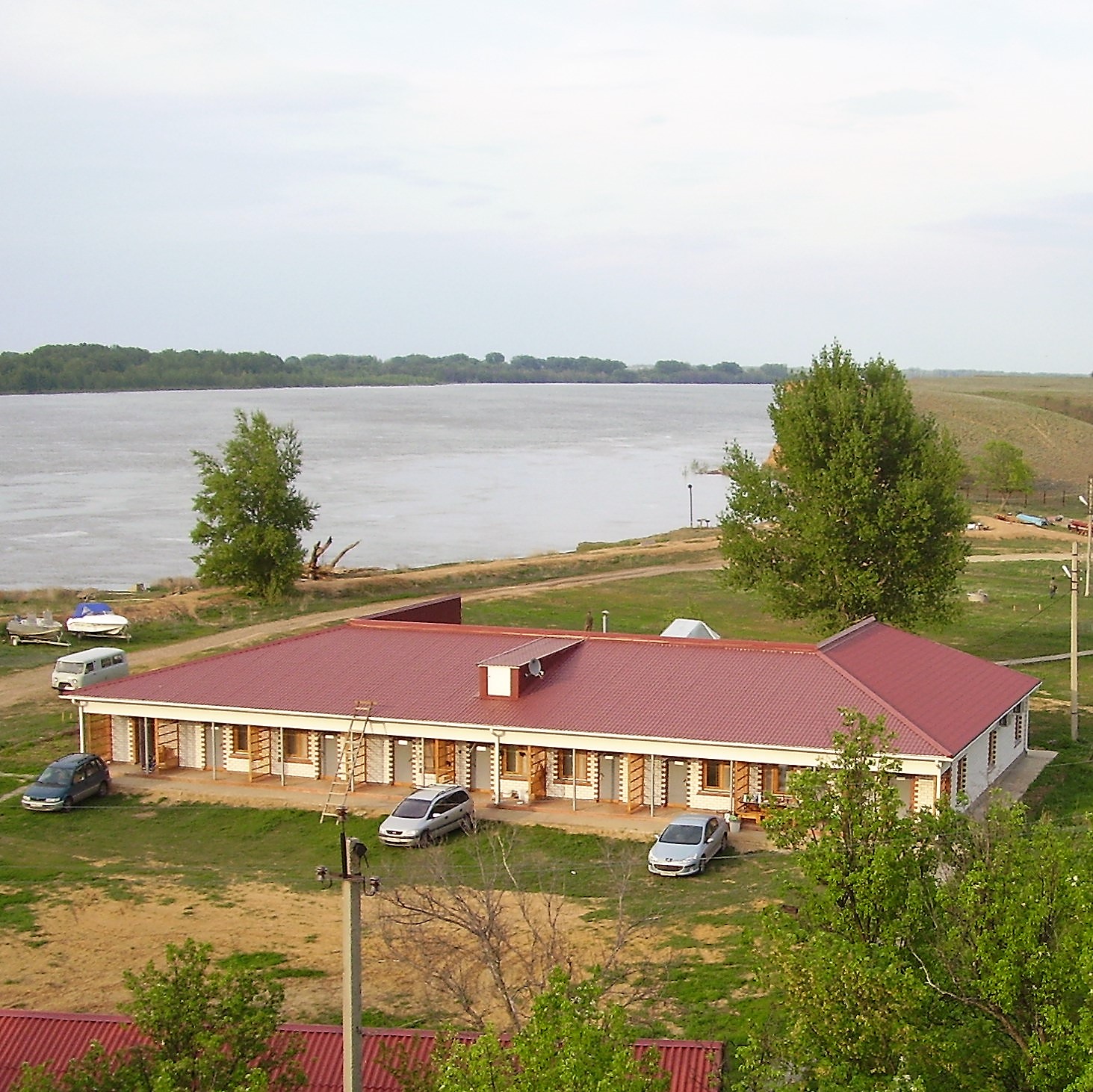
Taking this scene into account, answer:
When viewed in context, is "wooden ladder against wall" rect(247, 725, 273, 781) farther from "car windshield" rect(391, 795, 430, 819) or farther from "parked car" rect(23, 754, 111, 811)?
"car windshield" rect(391, 795, 430, 819)

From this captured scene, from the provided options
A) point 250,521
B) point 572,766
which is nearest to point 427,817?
point 572,766

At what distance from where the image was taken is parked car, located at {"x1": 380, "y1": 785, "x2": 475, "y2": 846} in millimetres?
28828

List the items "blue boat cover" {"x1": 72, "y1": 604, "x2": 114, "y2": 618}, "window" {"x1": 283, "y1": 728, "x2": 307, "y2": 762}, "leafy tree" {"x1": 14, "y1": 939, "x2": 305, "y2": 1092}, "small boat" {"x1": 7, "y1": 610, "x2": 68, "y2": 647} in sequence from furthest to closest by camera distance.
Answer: "blue boat cover" {"x1": 72, "y1": 604, "x2": 114, "y2": 618}
"small boat" {"x1": 7, "y1": 610, "x2": 68, "y2": 647}
"window" {"x1": 283, "y1": 728, "x2": 307, "y2": 762}
"leafy tree" {"x1": 14, "y1": 939, "x2": 305, "y2": 1092}

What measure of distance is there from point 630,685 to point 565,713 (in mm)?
2009

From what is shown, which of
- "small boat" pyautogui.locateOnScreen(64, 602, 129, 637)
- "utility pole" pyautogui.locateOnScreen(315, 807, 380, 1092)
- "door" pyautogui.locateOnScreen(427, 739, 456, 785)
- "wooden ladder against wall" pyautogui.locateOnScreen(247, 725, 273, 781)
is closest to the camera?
"utility pole" pyautogui.locateOnScreen(315, 807, 380, 1092)

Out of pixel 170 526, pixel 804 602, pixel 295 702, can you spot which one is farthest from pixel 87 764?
pixel 170 526

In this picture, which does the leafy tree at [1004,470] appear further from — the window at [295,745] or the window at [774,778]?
the window at [295,745]

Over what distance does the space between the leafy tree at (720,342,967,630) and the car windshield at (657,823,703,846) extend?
1734 centimetres

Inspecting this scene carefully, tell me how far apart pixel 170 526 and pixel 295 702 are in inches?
2811

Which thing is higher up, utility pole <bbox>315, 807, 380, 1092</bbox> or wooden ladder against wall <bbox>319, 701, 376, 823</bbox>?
utility pole <bbox>315, 807, 380, 1092</bbox>

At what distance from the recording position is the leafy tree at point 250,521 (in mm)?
60938

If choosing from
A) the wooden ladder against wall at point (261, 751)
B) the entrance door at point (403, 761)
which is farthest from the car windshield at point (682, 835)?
the wooden ladder against wall at point (261, 751)

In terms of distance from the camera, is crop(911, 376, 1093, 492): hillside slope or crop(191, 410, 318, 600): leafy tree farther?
crop(911, 376, 1093, 492): hillside slope

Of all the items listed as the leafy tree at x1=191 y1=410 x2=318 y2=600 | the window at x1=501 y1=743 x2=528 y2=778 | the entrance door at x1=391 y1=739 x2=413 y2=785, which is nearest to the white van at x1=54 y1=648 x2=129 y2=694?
the entrance door at x1=391 y1=739 x2=413 y2=785
